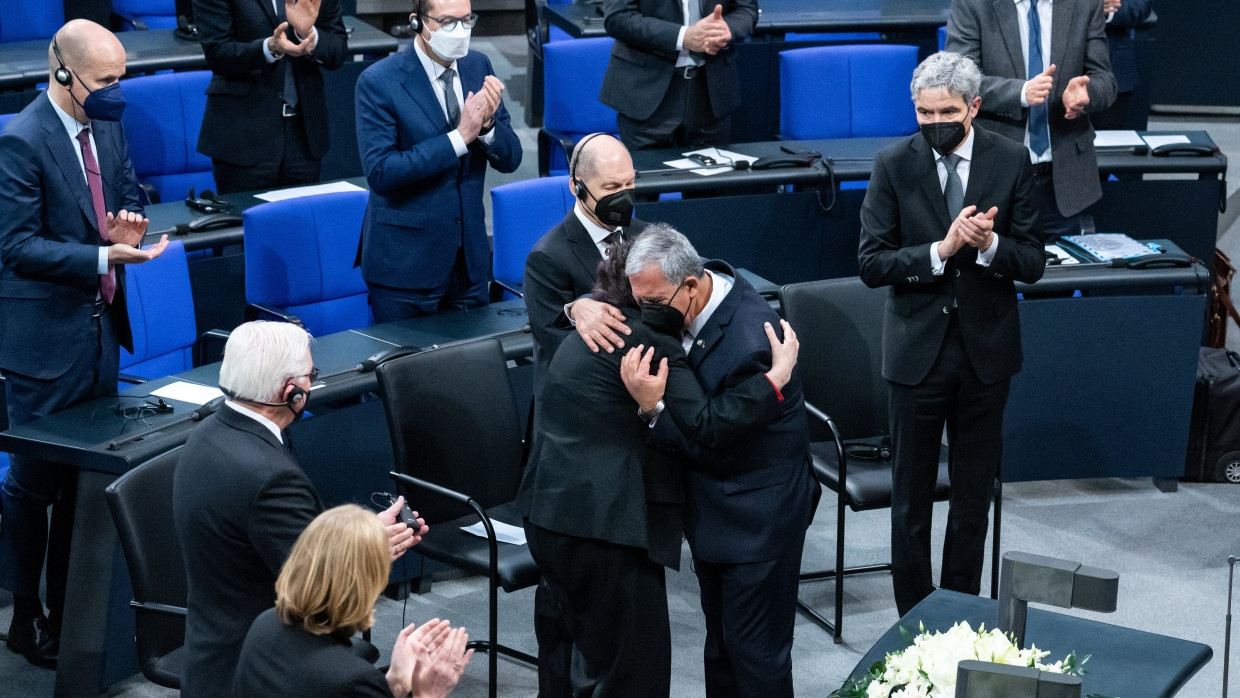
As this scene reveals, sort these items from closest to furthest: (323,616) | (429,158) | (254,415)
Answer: (323,616) → (254,415) → (429,158)

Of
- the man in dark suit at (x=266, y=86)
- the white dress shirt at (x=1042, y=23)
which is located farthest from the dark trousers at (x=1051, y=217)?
the man in dark suit at (x=266, y=86)

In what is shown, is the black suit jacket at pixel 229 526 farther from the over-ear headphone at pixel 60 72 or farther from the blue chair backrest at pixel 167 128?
the blue chair backrest at pixel 167 128

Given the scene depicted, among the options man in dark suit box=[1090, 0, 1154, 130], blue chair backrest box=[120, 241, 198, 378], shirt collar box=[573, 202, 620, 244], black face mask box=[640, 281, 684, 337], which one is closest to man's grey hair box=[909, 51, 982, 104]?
shirt collar box=[573, 202, 620, 244]

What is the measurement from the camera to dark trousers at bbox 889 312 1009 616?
4320 mm

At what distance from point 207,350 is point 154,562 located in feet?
6.23

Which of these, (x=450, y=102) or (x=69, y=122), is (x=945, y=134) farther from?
(x=69, y=122)

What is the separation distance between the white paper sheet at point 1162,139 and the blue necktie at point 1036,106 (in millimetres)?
1082

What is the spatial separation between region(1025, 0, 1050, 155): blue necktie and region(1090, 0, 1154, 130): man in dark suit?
63.6 inches

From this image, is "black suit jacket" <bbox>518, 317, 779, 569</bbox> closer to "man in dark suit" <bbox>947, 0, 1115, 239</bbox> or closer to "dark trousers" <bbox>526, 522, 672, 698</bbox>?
"dark trousers" <bbox>526, 522, 672, 698</bbox>

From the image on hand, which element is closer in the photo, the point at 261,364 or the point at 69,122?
the point at 261,364

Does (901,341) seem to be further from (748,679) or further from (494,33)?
(494,33)

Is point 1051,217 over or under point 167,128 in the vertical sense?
under

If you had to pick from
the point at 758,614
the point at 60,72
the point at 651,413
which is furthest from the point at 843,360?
the point at 60,72

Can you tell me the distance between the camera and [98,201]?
14.5ft
